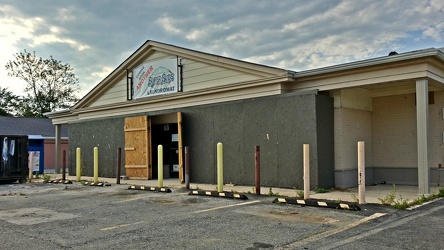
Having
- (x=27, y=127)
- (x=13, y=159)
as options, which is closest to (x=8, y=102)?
(x=27, y=127)

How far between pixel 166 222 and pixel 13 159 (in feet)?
36.9

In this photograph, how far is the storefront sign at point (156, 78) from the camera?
14094 millimetres

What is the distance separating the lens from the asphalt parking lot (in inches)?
203

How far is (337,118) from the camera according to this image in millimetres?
10828

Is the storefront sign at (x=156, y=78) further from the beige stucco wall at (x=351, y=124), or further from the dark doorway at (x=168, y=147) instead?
the beige stucco wall at (x=351, y=124)

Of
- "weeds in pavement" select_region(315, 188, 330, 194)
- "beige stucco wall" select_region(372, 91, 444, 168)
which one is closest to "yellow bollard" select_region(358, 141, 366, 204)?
"weeds in pavement" select_region(315, 188, 330, 194)

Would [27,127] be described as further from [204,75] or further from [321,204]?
[321,204]

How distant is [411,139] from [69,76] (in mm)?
43865

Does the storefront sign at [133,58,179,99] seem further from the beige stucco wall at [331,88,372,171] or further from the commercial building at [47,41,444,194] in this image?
the beige stucco wall at [331,88,372,171]

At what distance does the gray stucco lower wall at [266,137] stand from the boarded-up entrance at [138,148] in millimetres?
698

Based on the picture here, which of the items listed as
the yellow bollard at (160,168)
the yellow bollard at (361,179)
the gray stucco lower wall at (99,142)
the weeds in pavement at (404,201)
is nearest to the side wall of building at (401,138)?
the weeds in pavement at (404,201)

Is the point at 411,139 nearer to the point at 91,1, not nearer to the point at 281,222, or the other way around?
the point at 281,222

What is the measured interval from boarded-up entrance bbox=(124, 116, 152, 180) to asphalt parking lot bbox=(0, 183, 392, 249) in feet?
16.2

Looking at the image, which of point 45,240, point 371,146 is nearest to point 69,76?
point 371,146
